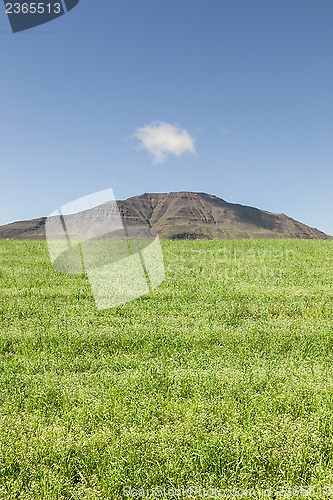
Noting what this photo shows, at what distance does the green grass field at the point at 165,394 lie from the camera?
12.4ft

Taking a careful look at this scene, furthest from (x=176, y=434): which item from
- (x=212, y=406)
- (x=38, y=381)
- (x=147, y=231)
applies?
(x=147, y=231)

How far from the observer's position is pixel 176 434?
13.9 ft

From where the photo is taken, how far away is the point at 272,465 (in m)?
3.88

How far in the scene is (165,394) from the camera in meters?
5.27

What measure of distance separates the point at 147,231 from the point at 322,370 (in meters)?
18.0

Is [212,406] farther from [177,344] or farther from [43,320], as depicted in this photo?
[43,320]

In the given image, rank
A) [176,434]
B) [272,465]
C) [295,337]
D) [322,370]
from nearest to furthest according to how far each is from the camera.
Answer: [272,465], [176,434], [322,370], [295,337]

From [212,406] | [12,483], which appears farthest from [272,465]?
[12,483]

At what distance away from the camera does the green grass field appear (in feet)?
12.4

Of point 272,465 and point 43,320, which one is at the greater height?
point 43,320

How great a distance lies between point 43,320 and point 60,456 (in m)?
5.13

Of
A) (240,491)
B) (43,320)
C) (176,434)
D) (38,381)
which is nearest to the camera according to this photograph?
(240,491)

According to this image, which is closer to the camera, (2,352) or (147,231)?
(2,352)

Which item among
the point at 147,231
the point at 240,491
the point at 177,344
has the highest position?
the point at 147,231
